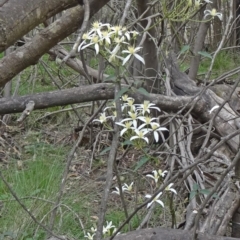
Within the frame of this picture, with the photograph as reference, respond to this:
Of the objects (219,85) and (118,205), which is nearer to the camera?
A: (118,205)

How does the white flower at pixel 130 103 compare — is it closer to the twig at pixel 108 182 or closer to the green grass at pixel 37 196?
the twig at pixel 108 182

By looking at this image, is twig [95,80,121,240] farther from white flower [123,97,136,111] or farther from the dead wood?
the dead wood

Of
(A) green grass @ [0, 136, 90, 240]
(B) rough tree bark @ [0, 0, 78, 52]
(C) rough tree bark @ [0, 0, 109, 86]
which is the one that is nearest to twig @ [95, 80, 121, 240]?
(C) rough tree bark @ [0, 0, 109, 86]

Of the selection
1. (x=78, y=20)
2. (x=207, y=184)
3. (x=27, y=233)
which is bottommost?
(x=27, y=233)

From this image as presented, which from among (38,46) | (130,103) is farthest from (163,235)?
(38,46)

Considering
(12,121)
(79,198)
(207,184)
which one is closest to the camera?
(207,184)

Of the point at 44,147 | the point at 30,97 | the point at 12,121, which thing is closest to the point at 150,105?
the point at 30,97

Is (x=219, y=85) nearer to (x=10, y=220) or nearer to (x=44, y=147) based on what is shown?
(x=44, y=147)

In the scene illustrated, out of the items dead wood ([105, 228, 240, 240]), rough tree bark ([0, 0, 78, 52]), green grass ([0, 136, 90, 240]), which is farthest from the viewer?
green grass ([0, 136, 90, 240])

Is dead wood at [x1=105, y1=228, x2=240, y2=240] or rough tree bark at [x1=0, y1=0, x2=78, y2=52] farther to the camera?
dead wood at [x1=105, y1=228, x2=240, y2=240]

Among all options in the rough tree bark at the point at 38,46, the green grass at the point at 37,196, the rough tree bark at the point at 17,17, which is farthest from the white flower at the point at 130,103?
the green grass at the point at 37,196

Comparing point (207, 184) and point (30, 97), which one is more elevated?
point (30, 97)

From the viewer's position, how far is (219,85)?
3.67 meters

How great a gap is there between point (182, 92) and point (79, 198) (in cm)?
92
